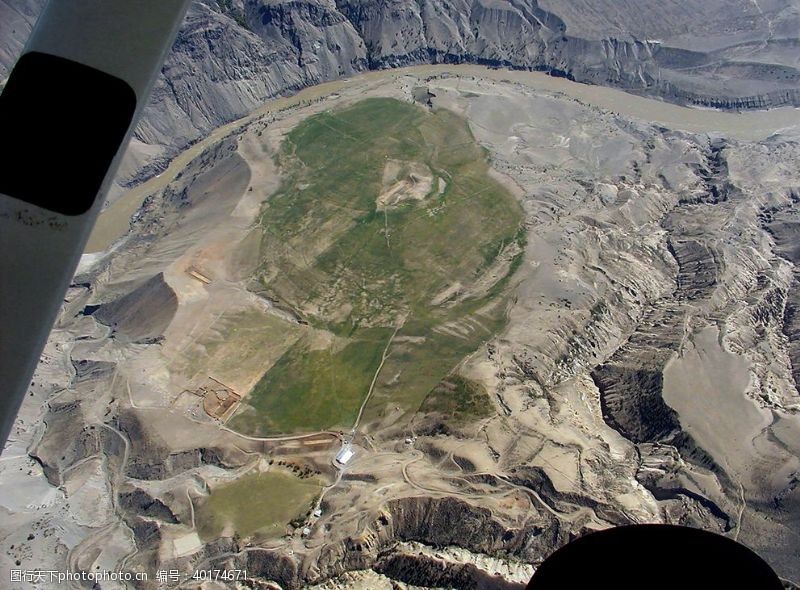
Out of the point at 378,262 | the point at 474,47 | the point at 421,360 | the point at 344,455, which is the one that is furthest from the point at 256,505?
the point at 474,47

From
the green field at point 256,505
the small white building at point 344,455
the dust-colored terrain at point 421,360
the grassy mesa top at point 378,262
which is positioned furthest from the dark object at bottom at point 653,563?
the grassy mesa top at point 378,262

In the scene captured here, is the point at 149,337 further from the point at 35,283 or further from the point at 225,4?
the point at 225,4

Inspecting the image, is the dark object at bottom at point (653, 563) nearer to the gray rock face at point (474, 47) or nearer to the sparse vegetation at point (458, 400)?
the sparse vegetation at point (458, 400)

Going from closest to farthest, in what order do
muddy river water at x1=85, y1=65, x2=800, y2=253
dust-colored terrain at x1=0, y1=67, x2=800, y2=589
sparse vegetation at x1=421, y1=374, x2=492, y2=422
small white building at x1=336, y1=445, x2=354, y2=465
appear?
dust-colored terrain at x1=0, y1=67, x2=800, y2=589, small white building at x1=336, y1=445, x2=354, y2=465, sparse vegetation at x1=421, y1=374, x2=492, y2=422, muddy river water at x1=85, y1=65, x2=800, y2=253

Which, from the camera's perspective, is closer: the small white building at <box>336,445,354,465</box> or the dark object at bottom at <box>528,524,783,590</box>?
the dark object at bottom at <box>528,524,783,590</box>

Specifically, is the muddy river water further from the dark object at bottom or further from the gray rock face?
the dark object at bottom

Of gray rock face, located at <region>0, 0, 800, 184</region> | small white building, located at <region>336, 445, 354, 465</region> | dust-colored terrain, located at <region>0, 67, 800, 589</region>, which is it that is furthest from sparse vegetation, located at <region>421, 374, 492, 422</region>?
gray rock face, located at <region>0, 0, 800, 184</region>
